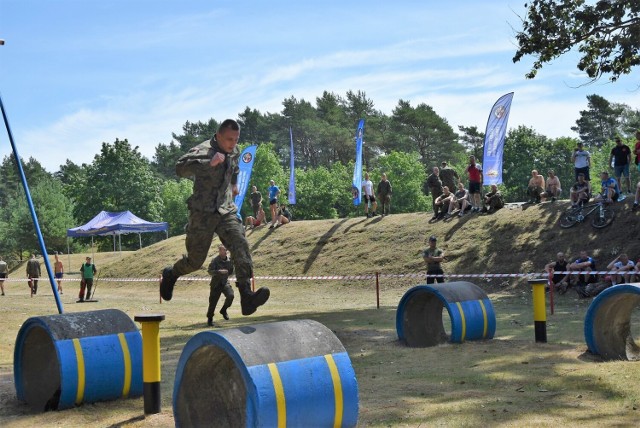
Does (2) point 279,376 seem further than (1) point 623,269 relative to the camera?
No

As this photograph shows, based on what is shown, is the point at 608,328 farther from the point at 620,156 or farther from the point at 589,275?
the point at 620,156

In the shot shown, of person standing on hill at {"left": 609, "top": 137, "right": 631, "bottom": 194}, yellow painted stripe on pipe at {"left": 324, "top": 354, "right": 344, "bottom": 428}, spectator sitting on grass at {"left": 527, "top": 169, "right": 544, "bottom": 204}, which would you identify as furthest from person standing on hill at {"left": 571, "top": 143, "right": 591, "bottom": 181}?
yellow painted stripe on pipe at {"left": 324, "top": 354, "right": 344, "bottom": 428}

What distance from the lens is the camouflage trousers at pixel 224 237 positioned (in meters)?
8.33

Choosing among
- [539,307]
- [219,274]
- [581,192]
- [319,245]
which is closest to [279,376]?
[539,307]

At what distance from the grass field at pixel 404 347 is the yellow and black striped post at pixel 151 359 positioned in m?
0.21

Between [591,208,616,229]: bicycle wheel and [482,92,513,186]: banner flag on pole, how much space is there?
3.68 m

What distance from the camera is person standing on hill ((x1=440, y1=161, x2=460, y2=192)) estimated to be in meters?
30.2

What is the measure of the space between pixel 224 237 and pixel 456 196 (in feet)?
76.6

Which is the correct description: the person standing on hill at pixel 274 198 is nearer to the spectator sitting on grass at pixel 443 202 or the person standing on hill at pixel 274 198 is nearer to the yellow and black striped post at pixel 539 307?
the spectator sitting on grass at pixel 443 202

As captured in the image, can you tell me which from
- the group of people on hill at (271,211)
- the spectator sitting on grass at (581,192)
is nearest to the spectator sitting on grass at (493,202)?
the spectator sitting on grass at (581,192)

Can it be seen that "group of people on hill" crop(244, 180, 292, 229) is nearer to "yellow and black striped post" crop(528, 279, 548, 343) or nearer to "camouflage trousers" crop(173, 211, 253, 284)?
"yellow and black striped post" crop(528, 279, 548, 343)

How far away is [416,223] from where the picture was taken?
31188 mm

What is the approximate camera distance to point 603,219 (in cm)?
2458

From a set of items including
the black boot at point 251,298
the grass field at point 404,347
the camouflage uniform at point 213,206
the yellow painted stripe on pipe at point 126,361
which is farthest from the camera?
the yellow painted stripe on pipe at point 126,361
